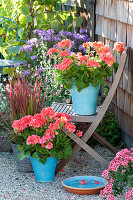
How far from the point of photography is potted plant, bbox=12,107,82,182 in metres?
2.92

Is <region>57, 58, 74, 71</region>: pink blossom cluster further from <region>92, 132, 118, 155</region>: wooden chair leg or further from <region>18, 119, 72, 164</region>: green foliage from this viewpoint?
<region>92, 132, 118, 155</region>: wooden chair leg

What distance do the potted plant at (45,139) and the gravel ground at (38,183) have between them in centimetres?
12

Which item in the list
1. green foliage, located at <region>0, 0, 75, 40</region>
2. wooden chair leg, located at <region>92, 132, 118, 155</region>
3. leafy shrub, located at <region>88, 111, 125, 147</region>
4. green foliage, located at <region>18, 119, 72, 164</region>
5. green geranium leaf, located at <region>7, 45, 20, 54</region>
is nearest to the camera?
green foliage, located at <region>18, 119, 72, 164</region>

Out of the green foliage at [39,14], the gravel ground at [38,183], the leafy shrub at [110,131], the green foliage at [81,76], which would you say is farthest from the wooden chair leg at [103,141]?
the green foliage at [39,14]

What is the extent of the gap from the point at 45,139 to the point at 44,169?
364 millimetres

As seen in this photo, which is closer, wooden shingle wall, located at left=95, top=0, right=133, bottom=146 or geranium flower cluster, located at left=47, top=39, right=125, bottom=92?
geranium flower cluster, located at left=47, top=39, right=125, bottom=92

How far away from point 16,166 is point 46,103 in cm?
74

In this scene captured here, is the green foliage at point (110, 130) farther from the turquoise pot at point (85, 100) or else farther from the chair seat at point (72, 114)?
the turquoise pot at point (85, 100)

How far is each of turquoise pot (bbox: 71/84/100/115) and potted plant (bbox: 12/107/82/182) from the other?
17 cm

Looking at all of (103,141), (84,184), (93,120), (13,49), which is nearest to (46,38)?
(13,49)

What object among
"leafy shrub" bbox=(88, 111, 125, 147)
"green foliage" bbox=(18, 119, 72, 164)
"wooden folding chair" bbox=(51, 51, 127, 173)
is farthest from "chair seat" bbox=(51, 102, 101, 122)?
"leafy shrub" bbox=(88, 111, 125, 147)

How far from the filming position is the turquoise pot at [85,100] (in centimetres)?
309

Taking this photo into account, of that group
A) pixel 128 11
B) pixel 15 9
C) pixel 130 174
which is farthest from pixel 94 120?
pixel 15 9

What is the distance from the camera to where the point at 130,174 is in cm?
276
